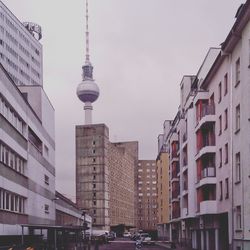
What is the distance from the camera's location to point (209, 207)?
49.6m

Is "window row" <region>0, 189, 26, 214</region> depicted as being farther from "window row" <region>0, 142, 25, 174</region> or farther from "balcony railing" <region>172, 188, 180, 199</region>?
"balcony railing" <region>172, 188, 180, 199</region>

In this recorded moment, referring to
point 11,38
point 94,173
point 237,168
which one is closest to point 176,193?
point 237,168

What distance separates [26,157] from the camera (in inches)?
1848

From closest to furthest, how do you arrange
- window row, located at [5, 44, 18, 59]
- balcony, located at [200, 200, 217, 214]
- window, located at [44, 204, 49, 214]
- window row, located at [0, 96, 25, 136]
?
window row, located at [0, 96, 25, 136] < balcony, located at [200, 200, 217, 214] < window, located at [44, 204, 49, 214] < window row, located at [5, 44, 18, 59]

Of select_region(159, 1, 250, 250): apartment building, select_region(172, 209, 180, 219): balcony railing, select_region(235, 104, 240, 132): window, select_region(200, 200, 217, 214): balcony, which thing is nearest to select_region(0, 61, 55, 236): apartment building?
select_region(200, 200, 217, 214): balcony

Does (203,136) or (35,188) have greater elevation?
(203,136)

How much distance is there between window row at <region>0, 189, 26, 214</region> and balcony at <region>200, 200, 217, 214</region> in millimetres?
15471

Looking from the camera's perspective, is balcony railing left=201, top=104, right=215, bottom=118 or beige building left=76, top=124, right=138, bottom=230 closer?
balcony railing left=201, top=104, right=215, bottom=118

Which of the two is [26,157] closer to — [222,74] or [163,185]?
[222,74]

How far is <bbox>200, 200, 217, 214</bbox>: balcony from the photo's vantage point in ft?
160

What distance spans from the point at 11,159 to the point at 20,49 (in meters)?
102

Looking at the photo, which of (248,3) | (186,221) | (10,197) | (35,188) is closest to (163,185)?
(186,221)

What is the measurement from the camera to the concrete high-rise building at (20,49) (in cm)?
12900

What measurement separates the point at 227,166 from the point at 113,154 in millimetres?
155094
